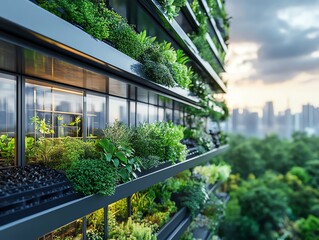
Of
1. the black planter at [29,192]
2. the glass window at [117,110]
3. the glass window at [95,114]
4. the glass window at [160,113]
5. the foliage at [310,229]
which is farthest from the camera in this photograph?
the foliage at [310,229]

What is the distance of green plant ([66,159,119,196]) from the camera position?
4.92m

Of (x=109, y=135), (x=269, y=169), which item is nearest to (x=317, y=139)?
(x=269, y=169)

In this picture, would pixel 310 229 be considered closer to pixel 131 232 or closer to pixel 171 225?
pixel 171 225

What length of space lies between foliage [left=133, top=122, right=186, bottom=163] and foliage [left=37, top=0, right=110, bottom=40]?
3.43 metres

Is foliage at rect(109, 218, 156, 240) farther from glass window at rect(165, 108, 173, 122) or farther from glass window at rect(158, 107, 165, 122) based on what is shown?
glass window at rect(165, 108, 173, 122)

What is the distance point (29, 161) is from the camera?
620 centimetres

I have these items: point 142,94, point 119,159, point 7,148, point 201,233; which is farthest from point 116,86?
point 201,233

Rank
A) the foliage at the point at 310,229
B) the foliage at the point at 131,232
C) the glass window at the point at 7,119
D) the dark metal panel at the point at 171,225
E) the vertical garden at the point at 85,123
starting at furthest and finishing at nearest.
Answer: the foliage at the point at 310,229 < the dark metal panel at the point at 171,225 < the foliage at the point at 131,232 < the glass window at the point at 7,119 < the vertical garden at the point at 85,123

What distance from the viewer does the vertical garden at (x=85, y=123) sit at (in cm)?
392

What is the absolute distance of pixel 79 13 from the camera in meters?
4.68

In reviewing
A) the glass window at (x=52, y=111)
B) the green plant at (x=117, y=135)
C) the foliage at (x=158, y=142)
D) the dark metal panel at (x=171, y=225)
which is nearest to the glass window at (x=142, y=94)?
the foliage at (x=158, y=142)

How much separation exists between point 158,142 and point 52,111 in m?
2.75

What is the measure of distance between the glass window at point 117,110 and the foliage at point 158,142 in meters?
0.94

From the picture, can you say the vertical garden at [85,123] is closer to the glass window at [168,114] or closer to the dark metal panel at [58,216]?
the dark metal panel at [58,216]
